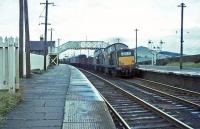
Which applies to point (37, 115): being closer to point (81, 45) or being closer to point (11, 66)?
point (11, 66)

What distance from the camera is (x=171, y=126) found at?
14.5 metres

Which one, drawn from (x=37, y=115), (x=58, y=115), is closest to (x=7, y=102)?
(x=37, y=115)

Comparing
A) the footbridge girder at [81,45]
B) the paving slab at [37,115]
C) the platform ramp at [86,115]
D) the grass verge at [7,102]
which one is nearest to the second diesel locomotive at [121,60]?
the platform ramp at [86,115]

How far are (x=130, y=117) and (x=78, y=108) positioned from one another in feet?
6.52

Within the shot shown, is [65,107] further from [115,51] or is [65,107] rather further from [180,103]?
[115,51]

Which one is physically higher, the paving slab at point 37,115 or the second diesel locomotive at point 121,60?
the second diesel locomotive at point 121,60

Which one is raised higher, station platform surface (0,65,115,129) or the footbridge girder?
the footbridge girder

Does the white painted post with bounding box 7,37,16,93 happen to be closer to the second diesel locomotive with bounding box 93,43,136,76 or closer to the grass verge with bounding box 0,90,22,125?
the grass verge with bounding box 0,90,22,125

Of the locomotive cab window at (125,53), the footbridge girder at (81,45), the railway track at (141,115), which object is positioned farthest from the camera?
the footbridge girder at (81,45)

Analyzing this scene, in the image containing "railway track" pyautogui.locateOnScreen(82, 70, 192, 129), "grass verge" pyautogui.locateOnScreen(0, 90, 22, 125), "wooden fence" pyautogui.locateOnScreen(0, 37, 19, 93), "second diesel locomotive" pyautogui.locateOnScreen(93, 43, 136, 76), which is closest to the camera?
"grass verge" pyautogui.locateOnScreen(0, 90, 22, 125)

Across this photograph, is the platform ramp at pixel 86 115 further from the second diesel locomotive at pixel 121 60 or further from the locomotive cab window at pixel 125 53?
the locomotive cab window at pixel 125 53

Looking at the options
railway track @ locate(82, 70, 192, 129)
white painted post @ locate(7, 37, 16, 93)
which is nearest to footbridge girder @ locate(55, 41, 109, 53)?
railway track @ locate(82, 70, 192, 129)

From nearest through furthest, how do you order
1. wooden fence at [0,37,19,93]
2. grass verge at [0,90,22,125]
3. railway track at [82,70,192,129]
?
grass verge at [0,90,22,125] < railway track at [82,70,192,129] < wooden fence at [0,37,19,93]

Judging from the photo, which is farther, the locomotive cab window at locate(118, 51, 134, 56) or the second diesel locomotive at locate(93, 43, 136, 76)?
the locomotive cab window at locate(118, 51, 134, 56)
